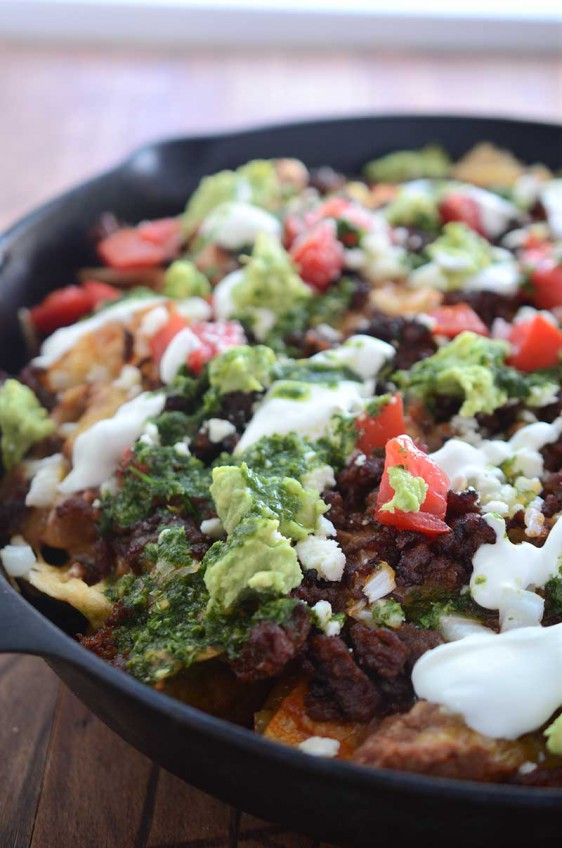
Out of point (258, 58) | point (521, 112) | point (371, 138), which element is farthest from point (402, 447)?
point (258, 58)

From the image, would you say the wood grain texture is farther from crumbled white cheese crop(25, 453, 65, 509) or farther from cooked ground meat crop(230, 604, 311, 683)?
cooked ground meat crop(230, 604, 311, 683)

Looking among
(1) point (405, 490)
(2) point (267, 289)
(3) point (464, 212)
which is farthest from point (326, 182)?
(1) point (405, 490)

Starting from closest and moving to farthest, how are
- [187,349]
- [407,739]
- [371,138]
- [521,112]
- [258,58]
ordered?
1. [407,739]
2. [187,349]
3. [371,138]
4. [521,112]
5. [258,58]

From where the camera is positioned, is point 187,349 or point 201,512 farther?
point 187,349

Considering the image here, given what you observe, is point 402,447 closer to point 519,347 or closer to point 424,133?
point 519,347

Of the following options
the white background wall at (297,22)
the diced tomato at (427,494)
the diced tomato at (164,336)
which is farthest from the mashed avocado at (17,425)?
the white background wall at (297,22)

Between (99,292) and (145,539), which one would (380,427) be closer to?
(145,539)

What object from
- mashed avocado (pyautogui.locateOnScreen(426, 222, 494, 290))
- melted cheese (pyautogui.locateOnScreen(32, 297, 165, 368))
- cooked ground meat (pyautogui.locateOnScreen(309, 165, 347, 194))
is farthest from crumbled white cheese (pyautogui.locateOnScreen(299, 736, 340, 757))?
cooked ground meat (pyautogui.locateOnScreen(309, 165, 347, 194))

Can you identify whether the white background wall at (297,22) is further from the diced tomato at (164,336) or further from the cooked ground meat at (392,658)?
the cooked ground meat at (392,658)
